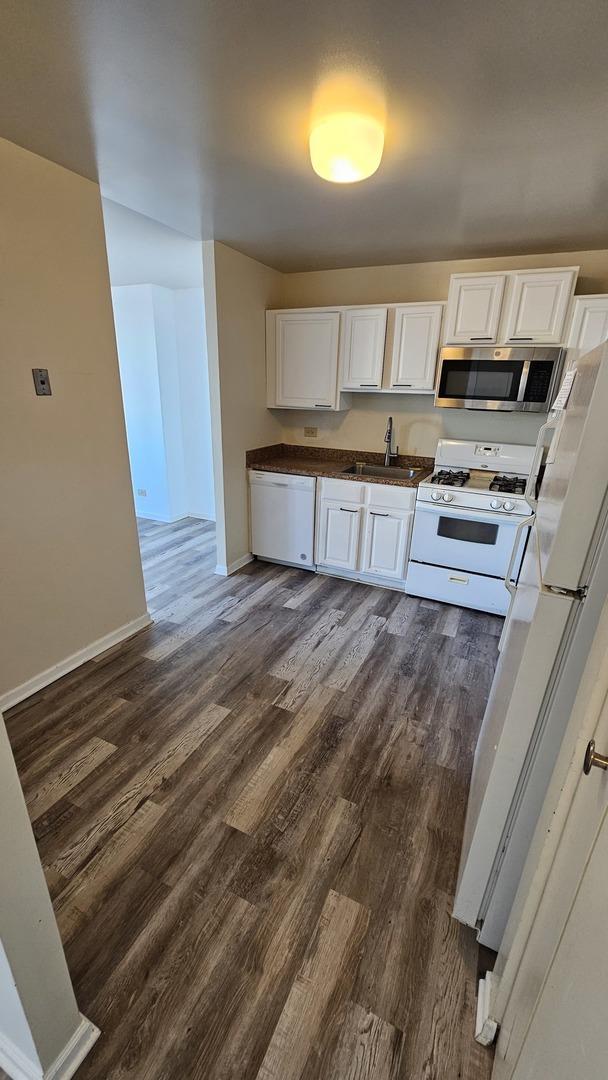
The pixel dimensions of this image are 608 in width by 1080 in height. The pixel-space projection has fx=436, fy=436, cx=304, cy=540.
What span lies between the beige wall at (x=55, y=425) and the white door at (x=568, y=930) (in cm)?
229

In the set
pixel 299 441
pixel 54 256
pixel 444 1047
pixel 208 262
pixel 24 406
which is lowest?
pixel 444 1047

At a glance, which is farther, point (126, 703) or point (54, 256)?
point (126, 703)

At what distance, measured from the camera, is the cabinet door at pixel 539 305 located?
265cm

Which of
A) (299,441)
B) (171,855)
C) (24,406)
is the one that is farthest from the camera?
(299,441)

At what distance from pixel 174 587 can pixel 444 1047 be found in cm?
293

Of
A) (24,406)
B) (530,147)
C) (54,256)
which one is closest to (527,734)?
(530,147)

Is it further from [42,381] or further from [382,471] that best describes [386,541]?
[42,381]

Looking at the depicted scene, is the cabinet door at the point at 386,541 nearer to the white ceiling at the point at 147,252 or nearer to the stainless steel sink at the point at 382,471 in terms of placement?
the stainless steel sink at the point at 382,471

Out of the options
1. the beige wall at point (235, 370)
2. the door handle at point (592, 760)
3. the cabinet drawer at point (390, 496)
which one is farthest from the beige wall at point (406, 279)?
the door handle at point (592, 760)

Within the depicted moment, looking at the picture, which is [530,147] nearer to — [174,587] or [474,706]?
[474,706]

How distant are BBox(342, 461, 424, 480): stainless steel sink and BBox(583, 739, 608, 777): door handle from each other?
2.99 meters

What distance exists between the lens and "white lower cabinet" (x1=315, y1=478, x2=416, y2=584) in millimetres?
3273

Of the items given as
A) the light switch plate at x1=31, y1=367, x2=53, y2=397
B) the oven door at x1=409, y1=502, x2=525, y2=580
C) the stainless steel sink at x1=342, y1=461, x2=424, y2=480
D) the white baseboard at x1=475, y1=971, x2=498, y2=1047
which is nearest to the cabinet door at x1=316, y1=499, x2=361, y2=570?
the stainless steel sink at x1=342, y1=461, x2=424, y2=480

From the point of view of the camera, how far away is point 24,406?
6.64 feet
